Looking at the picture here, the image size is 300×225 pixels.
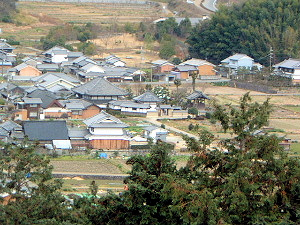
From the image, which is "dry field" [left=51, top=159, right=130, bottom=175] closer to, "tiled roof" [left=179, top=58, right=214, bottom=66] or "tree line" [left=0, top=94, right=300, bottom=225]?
"tree line" [left=0, top=94, right=300, bottom=225]

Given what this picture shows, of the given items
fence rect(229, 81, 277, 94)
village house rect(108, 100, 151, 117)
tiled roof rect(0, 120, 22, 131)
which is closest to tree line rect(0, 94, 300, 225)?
tiled roof rect(0, 120, 22, 131)

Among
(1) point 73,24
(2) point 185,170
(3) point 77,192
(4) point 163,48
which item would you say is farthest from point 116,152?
(1) point 73,24

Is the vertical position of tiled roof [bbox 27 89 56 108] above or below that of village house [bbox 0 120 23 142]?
above

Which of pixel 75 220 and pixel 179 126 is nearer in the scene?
pixel 75 220

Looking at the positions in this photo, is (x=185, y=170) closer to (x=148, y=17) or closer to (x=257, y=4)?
(x=257, y=4)

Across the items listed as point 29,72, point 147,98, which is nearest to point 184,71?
point 29,72
